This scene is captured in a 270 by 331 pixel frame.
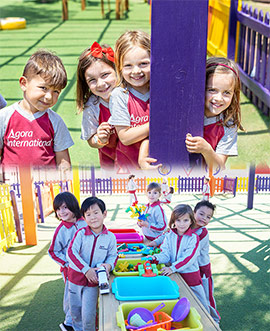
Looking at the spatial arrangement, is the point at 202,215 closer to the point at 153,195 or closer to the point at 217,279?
the point at 153,195

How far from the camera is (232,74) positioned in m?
0.53

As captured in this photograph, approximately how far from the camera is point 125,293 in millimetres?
1684

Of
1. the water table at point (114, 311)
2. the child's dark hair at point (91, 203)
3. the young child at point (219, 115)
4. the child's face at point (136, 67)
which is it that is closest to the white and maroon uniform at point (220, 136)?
the young child at point (219, 115)

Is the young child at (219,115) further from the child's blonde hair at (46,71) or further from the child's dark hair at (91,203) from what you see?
the child's dark hair at (91,203)

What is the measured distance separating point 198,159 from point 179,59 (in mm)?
162

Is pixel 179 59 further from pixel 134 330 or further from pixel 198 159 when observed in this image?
pixel 134 330

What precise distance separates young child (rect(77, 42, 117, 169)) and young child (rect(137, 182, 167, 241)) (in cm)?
168

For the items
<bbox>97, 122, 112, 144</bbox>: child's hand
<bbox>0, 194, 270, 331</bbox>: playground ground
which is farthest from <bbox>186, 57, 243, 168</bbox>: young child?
<bbox>0, 194, 270, 331</bbox>: playground ground

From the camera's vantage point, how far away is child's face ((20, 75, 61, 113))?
0.54 metres

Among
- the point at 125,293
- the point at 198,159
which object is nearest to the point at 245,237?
the point at 125,293

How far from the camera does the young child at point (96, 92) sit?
1.84 ft

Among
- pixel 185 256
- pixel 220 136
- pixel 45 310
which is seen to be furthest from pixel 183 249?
pixel 220 136

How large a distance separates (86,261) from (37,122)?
1289 mm

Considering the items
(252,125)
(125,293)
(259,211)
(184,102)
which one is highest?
(184,102)
